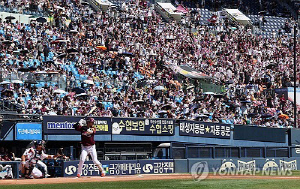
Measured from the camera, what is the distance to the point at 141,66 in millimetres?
40250

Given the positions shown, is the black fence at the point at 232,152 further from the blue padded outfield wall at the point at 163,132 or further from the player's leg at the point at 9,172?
the player's leg at the point at 9,172

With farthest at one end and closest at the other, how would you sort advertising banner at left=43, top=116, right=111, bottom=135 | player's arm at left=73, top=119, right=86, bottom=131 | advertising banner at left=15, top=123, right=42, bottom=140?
advertising banner at left=43, top=116, right=111, bottom=135
advertising banner at left=15, top=123, right=42, bottom=140
player's arm at left=73, top=119, right=86, bottom=131

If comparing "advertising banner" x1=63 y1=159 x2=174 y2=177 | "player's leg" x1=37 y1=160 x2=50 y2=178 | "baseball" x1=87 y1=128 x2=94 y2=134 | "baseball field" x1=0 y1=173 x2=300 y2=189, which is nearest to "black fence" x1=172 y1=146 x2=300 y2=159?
"advertising banner" x1=63 y1=159 x2=174 y2=177

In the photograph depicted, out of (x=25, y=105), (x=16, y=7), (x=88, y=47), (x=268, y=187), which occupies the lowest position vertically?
(x=268, y=187)

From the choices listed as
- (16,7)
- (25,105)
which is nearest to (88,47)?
(16,7)

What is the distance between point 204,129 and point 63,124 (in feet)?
29.4

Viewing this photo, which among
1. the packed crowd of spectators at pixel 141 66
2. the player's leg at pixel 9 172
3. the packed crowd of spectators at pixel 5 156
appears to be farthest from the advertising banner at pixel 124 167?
the packed crowd of spectators at pixel 141 66

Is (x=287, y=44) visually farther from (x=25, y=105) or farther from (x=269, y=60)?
(x=25, y=105)

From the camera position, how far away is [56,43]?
122 ft

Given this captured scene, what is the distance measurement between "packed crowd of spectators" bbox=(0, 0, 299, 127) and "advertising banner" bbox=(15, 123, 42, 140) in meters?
1.39

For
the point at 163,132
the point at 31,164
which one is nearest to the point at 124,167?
the point at 31,164

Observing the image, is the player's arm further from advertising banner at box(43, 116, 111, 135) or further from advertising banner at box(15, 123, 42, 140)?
advertising banner at box(43, 116, 111, 135)

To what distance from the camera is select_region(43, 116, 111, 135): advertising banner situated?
30141 millimetres

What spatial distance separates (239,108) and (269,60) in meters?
9.93
